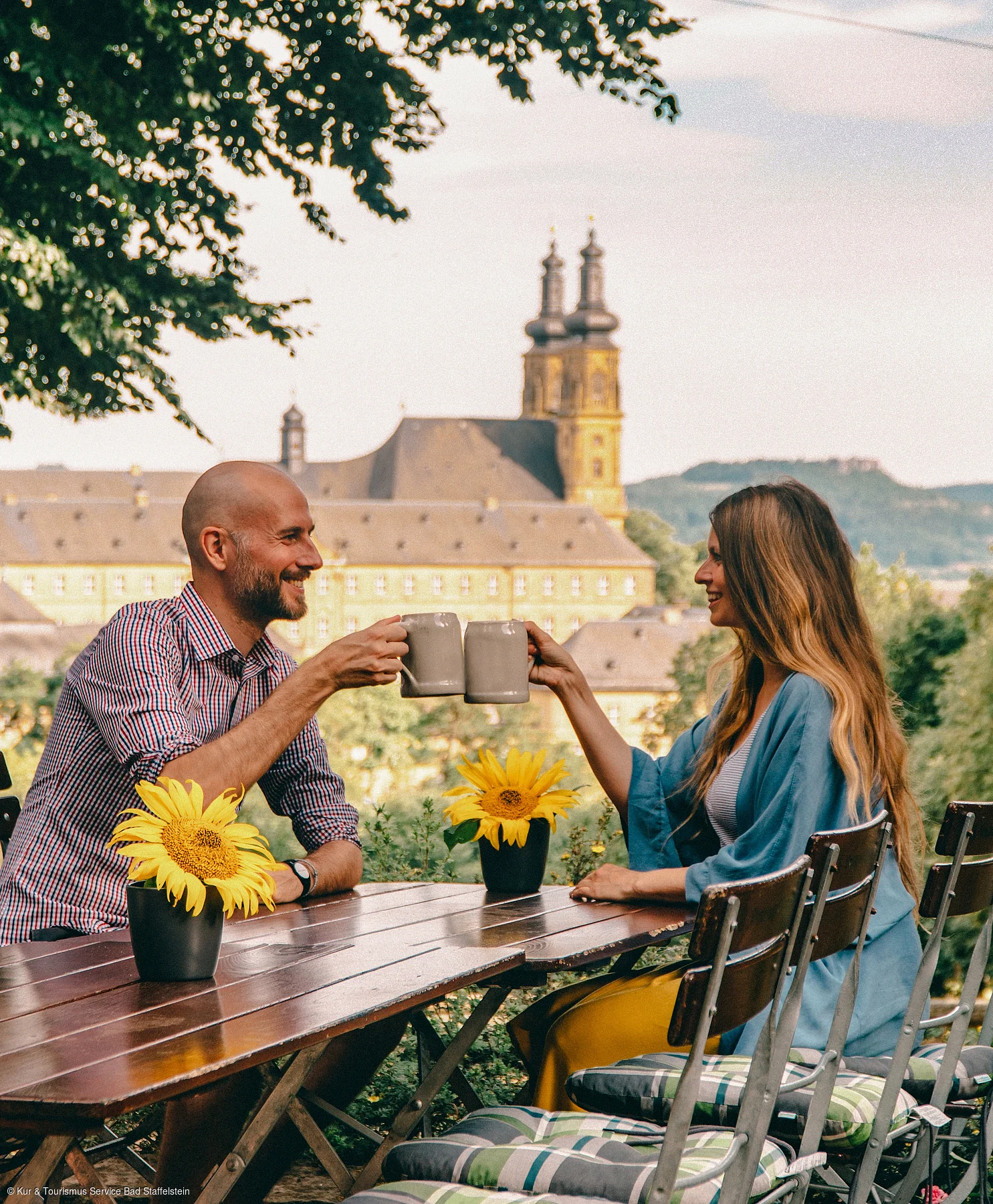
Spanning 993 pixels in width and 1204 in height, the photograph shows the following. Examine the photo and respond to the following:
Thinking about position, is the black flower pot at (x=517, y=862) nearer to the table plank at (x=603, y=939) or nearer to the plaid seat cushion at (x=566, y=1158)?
the table plank at (x=603, y=939)

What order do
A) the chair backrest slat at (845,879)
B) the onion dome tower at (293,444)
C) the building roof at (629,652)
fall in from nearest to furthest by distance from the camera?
1. the chair backrest slat at (845,879)
2. the building roof at (629,652)
3. the onion dome tower at (293,444)

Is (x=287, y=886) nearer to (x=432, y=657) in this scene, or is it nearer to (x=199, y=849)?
(x=432, y=657)

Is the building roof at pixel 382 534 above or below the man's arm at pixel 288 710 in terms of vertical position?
above

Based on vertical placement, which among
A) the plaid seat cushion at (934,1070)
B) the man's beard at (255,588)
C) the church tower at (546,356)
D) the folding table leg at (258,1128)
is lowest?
the plaid seat cushion at (934,1070)

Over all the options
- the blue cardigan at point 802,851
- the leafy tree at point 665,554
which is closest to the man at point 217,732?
the blue cardigan at point 802,851

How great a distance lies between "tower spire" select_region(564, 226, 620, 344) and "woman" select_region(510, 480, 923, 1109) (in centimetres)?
9034

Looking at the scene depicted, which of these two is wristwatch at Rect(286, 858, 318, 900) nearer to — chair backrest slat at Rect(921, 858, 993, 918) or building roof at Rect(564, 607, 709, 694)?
chair backrest slat at Rect(921, 858, 993, 918)

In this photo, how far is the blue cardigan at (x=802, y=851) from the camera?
8.84 ft

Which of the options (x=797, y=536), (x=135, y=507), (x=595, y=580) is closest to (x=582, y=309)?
(x=595, y=580)

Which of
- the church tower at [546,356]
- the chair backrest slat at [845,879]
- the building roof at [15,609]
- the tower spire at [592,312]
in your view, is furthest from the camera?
the church tower at [546,356]

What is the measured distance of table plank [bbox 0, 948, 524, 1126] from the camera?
1.64m

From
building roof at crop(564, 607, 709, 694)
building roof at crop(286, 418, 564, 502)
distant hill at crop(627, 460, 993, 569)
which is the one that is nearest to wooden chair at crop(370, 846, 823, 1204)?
distant hill at crop(627, 460, 993, 569)

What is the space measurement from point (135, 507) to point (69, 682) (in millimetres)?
93506

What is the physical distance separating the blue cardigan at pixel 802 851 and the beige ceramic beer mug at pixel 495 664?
0.42 metres
